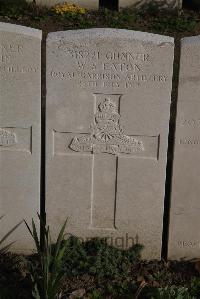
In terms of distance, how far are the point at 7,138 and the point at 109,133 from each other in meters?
0.87

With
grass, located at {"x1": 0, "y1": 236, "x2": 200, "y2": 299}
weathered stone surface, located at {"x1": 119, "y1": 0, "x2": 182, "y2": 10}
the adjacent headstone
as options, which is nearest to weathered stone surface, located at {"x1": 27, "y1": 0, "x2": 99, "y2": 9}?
weathered stone surface, located at {"x1": 119, "y1": 0, "x2": 182, "y2": 10}

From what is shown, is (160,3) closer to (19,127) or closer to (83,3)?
(83,3)

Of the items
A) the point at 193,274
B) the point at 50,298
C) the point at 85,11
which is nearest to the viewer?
the point at 50,298

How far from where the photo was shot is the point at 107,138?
506 centimetres

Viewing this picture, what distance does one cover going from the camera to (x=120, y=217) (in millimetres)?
5344

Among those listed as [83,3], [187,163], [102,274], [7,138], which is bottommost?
[102,274]

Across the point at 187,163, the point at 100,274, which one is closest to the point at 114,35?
the point at 187,163

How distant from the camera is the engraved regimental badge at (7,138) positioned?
5055mm

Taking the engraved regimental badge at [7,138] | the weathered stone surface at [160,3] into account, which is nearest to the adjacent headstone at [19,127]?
the engraved regimental badge at [7,138]

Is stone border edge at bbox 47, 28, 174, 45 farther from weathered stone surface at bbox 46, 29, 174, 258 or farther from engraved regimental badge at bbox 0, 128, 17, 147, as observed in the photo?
engraved regimental badge at bbox 0, 128, 17, 147

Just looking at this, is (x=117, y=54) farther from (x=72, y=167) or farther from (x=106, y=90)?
(x=72, y=167)

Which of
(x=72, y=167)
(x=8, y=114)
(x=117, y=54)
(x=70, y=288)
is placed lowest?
(x=70, y=288)

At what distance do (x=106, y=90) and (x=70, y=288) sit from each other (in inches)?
66.2

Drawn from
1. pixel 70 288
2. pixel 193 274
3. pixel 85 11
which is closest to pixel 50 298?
pixel 70 288
